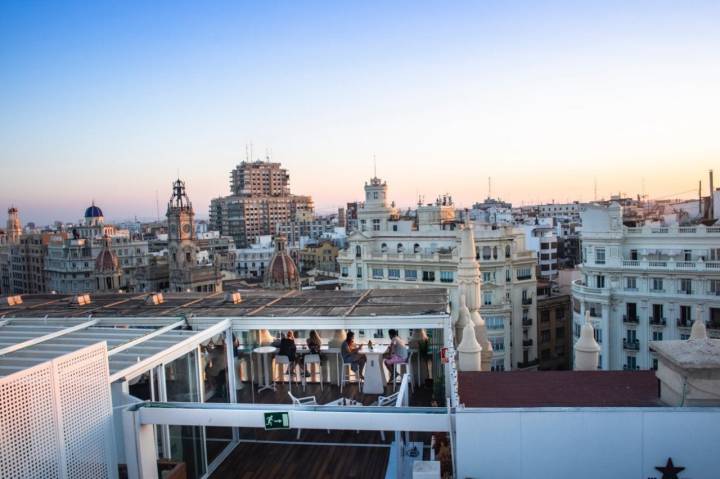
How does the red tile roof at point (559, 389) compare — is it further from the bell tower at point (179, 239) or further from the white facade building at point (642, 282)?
the bell tower at point (179, 239)

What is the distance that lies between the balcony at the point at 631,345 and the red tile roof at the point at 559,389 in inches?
1158

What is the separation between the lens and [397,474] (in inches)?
393

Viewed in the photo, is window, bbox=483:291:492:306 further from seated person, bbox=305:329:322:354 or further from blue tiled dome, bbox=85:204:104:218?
blue tiled dome, bbox=85:204:104:218

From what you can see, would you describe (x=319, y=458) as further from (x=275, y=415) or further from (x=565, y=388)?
(x=565, y=388)

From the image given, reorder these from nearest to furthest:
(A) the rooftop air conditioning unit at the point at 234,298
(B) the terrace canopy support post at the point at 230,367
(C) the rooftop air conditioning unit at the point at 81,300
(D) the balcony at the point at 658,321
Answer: (B) the terrace canopy support post at the point at 230,367
(A) the rooftop air conditioning unit at the point at 234,298
(C) the rooftop air conditioning unit at the point at 81,300
(D) the balcony at the point at 658,321

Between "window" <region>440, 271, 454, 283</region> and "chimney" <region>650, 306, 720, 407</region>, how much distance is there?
4076cm

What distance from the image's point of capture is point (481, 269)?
49.8 meters

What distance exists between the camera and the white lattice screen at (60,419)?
27.4 ft

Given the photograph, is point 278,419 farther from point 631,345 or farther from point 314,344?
point 631,345

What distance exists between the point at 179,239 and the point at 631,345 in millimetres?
48467

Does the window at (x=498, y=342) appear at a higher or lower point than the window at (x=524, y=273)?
lower

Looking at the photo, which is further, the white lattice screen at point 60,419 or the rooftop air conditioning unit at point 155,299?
the rooftop air conditioning unit at point 155,299

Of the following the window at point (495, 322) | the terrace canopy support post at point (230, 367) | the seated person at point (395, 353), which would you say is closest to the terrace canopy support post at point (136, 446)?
the terrace canopy support post at point (230, 367)

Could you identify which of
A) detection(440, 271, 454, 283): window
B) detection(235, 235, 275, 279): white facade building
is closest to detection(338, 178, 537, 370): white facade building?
detection(440, 271, 454, 283): window
